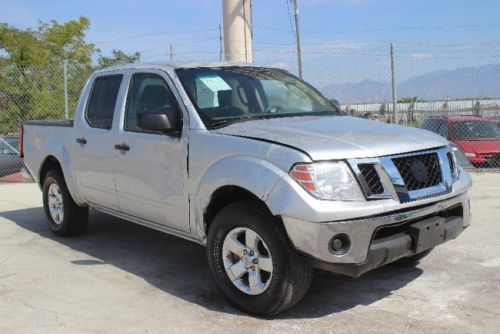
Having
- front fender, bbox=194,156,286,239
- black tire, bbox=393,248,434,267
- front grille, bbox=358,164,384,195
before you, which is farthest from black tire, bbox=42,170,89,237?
front grille, bbox=358,164,384,195

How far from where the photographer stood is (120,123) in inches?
215

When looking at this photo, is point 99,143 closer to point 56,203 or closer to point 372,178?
point 56,203

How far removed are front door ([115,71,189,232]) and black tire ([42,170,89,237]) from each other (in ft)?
4.24

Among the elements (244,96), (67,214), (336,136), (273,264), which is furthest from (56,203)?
(336,136)

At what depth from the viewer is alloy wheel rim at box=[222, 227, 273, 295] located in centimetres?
408

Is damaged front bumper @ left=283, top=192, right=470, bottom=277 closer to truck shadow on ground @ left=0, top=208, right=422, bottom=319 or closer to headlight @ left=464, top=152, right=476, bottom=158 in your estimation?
truck shadow on ground @ left=0, top=208, right=422, bottom=319

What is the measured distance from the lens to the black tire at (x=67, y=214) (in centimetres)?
660

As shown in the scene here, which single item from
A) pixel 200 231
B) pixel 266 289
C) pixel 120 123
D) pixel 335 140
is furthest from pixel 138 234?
pixel 335 140

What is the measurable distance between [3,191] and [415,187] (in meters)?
8.73

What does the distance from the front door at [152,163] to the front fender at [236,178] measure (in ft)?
0.69

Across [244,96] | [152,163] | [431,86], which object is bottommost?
[152,163]

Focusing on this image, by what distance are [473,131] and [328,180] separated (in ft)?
33.1

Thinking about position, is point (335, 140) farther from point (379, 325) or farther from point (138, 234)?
point (138, 234)

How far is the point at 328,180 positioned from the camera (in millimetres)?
3760
